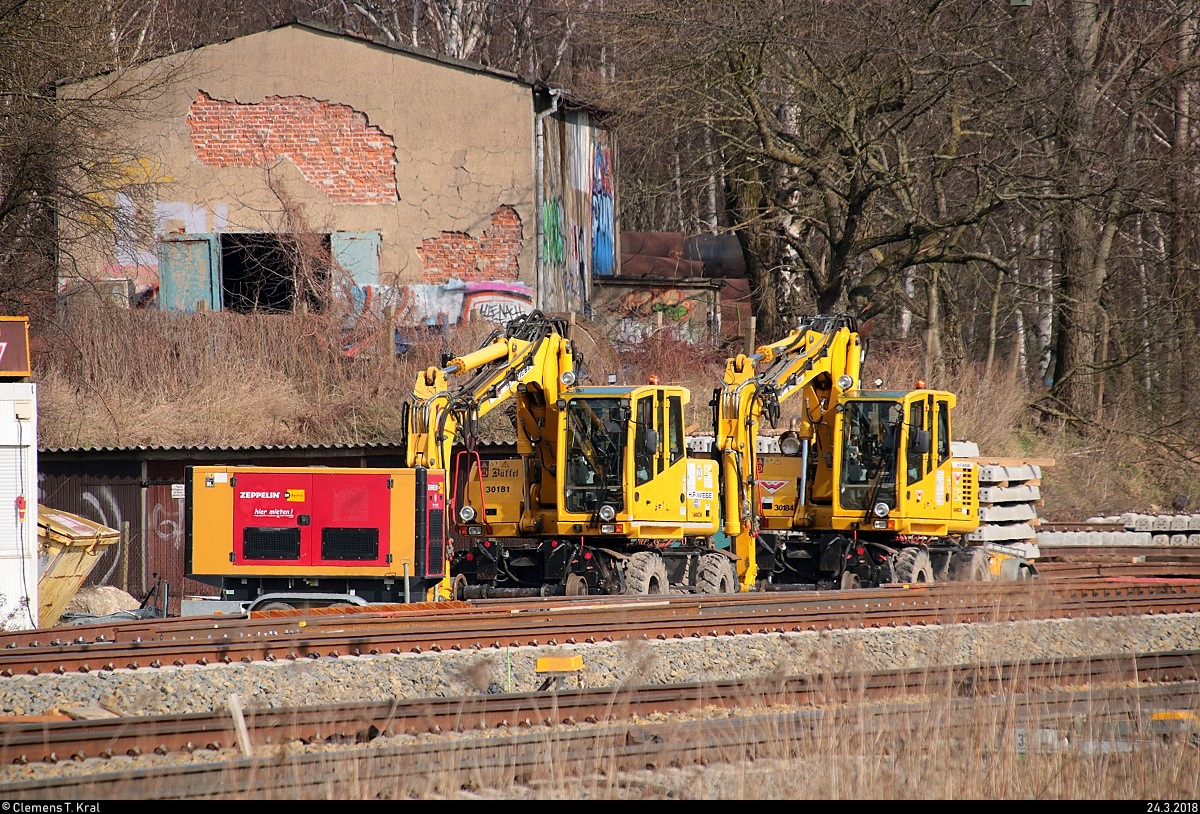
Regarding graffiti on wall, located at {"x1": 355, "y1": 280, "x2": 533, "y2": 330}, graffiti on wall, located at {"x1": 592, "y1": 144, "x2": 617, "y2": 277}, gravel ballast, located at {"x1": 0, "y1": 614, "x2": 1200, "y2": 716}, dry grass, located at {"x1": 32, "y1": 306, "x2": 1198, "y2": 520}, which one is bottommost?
gravel ballast, located at {"x1": 0, "y1": 614, "x2": 1200, "y2": 716}

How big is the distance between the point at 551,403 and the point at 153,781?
10906 mm

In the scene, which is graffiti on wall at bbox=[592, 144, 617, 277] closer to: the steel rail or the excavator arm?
the excavator arm

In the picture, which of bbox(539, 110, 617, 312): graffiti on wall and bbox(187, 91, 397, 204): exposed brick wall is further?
bbox(539, 110, 617, 312): graffiti on wall

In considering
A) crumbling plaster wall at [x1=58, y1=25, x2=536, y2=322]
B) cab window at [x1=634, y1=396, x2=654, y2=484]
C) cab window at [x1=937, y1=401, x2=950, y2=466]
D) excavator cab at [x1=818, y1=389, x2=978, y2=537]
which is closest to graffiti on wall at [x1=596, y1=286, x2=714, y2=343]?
crumbling plaster wall at [x1=58, y1=25, x2=536, y2=322]

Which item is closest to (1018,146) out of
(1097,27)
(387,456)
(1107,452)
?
(1097,27)

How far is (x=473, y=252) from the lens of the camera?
1166 inches

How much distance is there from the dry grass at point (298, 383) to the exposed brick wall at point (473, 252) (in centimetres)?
136

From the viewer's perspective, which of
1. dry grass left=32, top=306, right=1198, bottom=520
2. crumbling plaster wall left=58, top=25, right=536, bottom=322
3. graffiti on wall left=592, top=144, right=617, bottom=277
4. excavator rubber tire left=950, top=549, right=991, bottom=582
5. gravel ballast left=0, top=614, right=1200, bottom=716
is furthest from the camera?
graffiti on wall left=592, top=144, right=617, bottom=277

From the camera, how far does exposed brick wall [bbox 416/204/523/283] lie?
96.9 feet

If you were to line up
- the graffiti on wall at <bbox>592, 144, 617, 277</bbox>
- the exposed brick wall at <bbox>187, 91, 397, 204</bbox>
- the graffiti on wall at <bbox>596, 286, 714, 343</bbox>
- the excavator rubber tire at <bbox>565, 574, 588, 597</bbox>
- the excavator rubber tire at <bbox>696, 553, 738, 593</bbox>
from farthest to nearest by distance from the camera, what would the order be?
the graffiti on wall at <bbox>592, 144, 617, 277</bbox> → the graffiti on wall at <bbox>596, 286, 714, 343</bbox> → the exposed brick wall at <bbox>187, 91, 397, 204</bbox> → the excavator rubber tire at <bbox>696, 553, 738, 593</bbox> → the excavator rubber tire at <bbox>565, 574, 588, 597</bbox>

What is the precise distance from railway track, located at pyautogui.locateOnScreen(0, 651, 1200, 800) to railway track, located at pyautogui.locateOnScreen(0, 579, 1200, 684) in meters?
2.55

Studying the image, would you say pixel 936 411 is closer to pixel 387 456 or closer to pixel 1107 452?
pixel 387 456

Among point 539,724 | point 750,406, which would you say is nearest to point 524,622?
point 539,724

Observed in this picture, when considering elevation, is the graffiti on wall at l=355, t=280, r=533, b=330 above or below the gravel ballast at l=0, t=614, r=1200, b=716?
above
